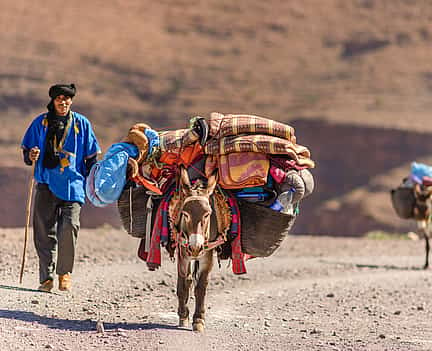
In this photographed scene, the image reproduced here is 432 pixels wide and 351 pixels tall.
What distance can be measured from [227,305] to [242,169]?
3.21 meters

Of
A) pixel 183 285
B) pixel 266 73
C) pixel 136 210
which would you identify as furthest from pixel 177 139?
pixel 266 73

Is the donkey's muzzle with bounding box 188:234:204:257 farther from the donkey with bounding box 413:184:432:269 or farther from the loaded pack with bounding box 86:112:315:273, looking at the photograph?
the donkey with bounding box 413:184:432:269

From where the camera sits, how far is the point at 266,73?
58469mm

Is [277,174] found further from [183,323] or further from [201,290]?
[183,323]

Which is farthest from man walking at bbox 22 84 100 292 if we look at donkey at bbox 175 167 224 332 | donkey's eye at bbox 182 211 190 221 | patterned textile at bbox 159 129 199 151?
donkey's eye at bbox 182 211 190 221

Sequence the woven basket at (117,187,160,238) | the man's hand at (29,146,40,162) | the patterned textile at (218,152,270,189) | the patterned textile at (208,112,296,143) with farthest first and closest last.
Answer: the man's hand at (29,146,40,162), the woven basket at (117,187,160,238), the patterned textile at (208,112,296,143), the patterned textile at (218,152,270,189)

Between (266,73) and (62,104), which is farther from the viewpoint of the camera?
(266,73)

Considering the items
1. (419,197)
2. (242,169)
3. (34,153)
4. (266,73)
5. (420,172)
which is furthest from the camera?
(266,73)

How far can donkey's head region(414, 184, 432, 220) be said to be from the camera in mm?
19172

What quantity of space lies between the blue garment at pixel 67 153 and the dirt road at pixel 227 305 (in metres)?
1.20

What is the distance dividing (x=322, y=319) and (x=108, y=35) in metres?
51.6

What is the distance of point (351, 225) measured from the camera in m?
44.5

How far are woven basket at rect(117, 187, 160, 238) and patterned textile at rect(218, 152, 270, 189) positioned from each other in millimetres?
990

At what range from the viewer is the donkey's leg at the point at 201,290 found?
8719 mm
